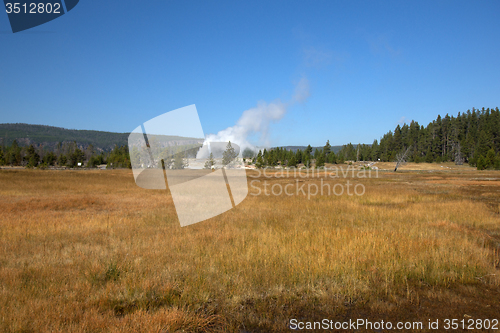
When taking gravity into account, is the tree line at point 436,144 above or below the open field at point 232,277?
above

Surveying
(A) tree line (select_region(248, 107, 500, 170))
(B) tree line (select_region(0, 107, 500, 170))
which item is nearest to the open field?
(B) tree line (select_region(0, 107, 500, 170))

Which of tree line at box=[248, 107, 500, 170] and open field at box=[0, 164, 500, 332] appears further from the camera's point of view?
tree line at box=[248, 107, 500, 170]

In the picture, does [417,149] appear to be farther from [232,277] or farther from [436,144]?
[232,277]

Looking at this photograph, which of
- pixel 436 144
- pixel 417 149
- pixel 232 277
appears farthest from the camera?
pixel 417 149

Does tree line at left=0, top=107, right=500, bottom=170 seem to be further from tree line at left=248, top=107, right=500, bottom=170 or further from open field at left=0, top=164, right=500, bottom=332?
open field at left=0, top=164, right=500, bottom=332

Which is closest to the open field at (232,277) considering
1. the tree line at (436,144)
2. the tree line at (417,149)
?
the tree line at (417,149)

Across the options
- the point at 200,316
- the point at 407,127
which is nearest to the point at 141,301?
the point at 200,316

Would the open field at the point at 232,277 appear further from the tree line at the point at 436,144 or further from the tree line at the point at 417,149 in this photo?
the tree line at the point at 436,144

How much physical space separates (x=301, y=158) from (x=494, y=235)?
11879 cm

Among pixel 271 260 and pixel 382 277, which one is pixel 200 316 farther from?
pixel 382 277

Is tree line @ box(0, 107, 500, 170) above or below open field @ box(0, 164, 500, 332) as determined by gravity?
above

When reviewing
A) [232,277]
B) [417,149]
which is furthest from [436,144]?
[232,277]

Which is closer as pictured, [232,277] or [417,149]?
[232,277]

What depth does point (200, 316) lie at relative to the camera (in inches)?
162
